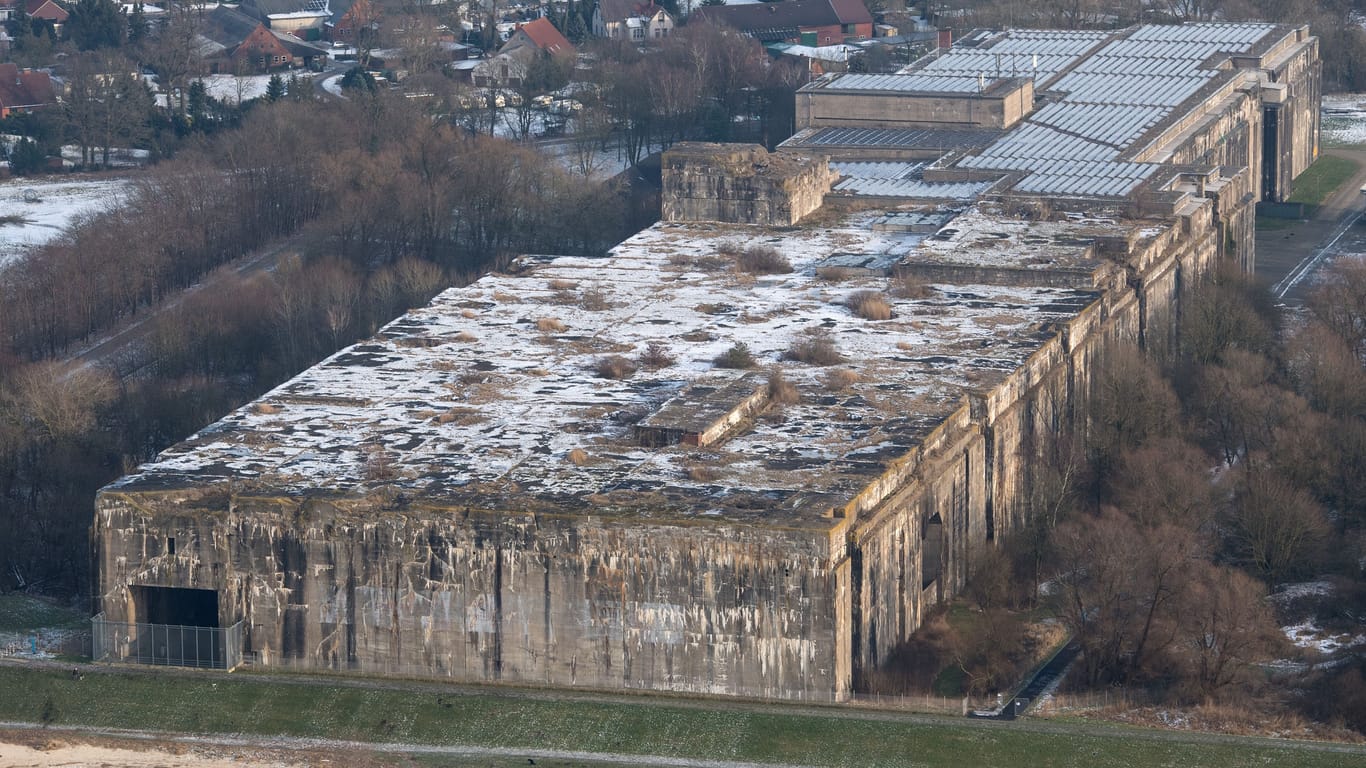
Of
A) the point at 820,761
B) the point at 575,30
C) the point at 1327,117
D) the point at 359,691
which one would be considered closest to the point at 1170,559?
the point at 820,761

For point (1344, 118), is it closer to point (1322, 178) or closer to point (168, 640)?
point (1322, 178)

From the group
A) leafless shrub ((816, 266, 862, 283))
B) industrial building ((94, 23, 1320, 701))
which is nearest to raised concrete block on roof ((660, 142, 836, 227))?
industrial building ((94, 23, 1320, 701))

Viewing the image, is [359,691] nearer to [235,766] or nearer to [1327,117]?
[235,766]

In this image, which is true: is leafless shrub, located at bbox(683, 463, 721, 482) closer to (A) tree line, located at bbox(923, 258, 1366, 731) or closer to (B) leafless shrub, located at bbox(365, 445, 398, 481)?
(B) leafless shrub, located at bbox(365, 445, 398, 481)

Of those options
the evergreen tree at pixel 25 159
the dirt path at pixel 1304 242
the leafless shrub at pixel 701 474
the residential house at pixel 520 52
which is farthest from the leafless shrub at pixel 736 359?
the residential house at pixel 520 52

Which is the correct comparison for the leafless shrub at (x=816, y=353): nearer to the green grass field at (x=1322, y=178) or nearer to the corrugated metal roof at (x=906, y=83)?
the corrugated metal roof at (x=906, y=83)
